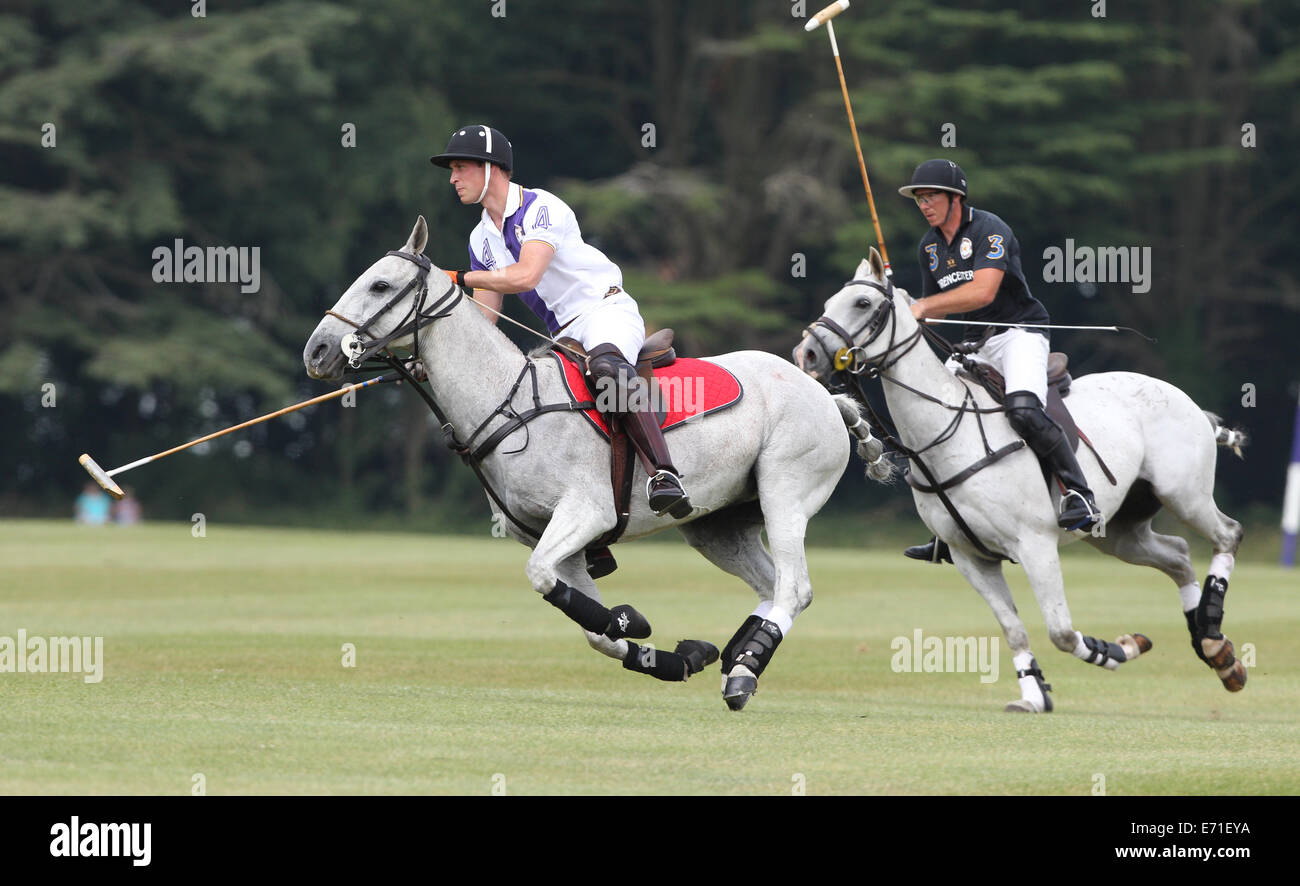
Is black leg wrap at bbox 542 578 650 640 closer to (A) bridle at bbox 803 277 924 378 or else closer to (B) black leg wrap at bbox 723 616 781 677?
(B) black leg wrap at bbox 723 616 781 677

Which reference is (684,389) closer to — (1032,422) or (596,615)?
(596,615)

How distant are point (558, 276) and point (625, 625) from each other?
2.04 meters

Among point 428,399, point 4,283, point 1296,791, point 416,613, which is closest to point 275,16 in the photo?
point 4,283

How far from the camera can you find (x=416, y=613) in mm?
16656

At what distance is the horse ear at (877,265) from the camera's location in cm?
1050

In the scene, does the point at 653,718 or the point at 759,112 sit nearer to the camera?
the point at 653,718

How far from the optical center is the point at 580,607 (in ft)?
31.1

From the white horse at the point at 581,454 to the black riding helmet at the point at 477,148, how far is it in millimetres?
536

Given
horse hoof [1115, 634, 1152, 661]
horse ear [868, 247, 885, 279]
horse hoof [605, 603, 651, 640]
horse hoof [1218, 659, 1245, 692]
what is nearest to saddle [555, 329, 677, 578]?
horse hoof [605, 603, 651, 640]

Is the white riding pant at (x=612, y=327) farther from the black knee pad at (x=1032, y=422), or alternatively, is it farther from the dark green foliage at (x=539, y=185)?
the dark green foliage at (x=539, y=185)

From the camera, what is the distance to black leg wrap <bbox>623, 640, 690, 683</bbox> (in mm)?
9953

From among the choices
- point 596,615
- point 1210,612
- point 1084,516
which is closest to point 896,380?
point 1084,516
